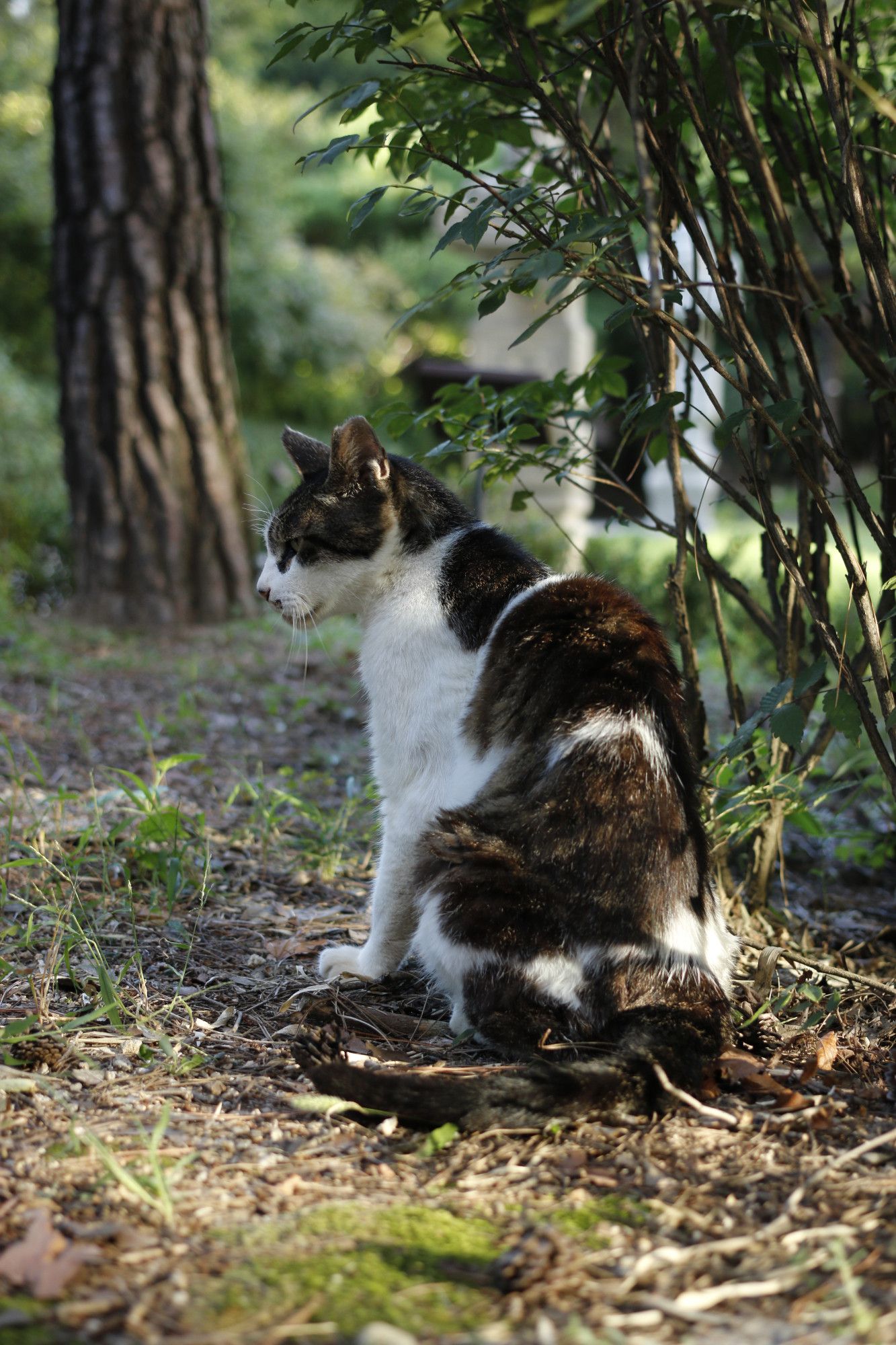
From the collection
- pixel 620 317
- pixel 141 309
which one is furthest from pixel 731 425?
pixel 141 309

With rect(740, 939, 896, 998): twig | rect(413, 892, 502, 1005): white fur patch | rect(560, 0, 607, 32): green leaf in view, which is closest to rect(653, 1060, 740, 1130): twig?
rect(413, 892, 502, 1005): white fur patch

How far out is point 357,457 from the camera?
2639mm

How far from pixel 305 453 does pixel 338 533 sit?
425 mm

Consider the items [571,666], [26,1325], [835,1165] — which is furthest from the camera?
[571,666]

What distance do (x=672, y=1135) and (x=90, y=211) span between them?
5.45 meters

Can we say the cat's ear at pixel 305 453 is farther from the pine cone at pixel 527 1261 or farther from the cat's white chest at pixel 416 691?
the pine cone at pixel 527 1261

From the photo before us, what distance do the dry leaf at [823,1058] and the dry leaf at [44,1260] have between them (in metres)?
1.27

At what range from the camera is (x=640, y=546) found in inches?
330

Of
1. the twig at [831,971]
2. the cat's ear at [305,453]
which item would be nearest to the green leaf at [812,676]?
the twig at [831,971]

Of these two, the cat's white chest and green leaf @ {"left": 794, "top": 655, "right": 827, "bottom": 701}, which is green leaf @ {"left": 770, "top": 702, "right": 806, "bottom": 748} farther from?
the cat's white chest

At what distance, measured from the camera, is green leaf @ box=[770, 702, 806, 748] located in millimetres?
1990

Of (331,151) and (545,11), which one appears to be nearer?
(545,11)

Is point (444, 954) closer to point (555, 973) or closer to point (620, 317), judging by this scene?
point (555, 973)

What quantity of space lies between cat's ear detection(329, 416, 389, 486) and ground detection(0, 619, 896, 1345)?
1.00 m
